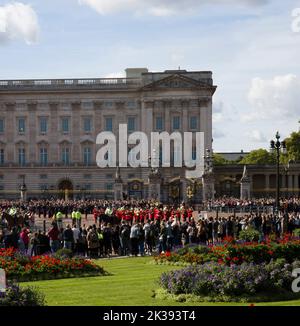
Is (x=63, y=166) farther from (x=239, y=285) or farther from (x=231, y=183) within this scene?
(x=239, y=285)

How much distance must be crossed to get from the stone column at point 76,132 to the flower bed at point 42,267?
72.1m

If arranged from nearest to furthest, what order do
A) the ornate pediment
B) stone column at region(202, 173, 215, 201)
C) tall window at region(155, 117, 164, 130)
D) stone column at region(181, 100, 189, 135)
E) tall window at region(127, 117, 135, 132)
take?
stone column at region(202, 173, 215, 201) < the ornate pediment < stone column at region(181, 100, 189, 135) < tall window at region(155, 117, 164, 130) < tall window at region(127, 117, 135, 132)

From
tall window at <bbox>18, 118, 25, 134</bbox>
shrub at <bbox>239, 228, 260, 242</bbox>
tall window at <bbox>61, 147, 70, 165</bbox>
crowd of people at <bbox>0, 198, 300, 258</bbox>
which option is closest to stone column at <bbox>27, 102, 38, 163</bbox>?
tall window at <bbox>18, 118, 25, 134</bbox>

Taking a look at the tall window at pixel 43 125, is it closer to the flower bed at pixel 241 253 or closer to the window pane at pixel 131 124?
the window pane at pixel 131 124

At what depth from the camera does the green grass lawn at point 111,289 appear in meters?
19.0

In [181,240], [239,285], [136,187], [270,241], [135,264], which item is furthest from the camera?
[136,187]

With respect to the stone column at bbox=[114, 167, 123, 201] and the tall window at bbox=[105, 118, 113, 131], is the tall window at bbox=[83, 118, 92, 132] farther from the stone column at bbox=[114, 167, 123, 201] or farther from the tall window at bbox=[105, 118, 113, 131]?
the stone column at bbox=[114, 167, 123, 201]

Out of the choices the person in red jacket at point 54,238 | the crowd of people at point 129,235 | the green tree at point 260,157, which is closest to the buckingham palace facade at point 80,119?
the green tree at point 260,157

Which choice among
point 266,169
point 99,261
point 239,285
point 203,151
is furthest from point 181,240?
point 266,169

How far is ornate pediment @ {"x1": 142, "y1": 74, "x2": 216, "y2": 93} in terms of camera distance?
9588cm

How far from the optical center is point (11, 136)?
9919 centimetres

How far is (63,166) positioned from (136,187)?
14.7 meters

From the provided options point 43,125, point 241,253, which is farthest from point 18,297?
point 43,125

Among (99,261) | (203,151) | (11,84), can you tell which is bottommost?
(99,261)
